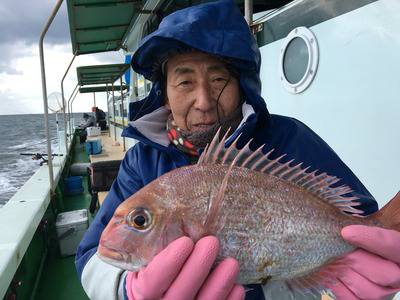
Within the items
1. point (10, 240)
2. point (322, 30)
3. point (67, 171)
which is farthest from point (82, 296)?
point (67, 171)

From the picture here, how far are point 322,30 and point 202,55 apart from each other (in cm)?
135

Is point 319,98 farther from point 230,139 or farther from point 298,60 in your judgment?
point 230,139

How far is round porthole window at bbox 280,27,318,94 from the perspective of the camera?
254 centimetres

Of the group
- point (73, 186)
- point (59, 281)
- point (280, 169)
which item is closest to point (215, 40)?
point (280, 169)

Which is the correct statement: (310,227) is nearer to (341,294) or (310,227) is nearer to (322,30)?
(341,294)

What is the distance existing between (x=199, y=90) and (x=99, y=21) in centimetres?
540

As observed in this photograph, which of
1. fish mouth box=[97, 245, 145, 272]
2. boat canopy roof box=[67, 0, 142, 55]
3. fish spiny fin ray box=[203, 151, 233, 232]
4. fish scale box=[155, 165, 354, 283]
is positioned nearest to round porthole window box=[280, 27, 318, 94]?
fish scale box=[155, 165, 354, 283]

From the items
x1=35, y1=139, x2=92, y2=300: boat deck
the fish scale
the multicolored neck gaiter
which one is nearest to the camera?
the fish scale

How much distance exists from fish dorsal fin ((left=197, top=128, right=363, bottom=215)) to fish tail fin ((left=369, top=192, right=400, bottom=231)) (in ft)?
0.28

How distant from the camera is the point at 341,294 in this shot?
1.20m

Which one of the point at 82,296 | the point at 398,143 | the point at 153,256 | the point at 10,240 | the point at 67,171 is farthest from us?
the point at 67,171

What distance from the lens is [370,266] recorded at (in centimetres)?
118

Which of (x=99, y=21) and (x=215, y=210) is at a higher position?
(x=99, y=21)

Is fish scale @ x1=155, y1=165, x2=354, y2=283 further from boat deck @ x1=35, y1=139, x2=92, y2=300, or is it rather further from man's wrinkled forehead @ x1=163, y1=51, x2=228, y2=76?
boat deck @ x1=35, y1=139, x2=92, y2=300
